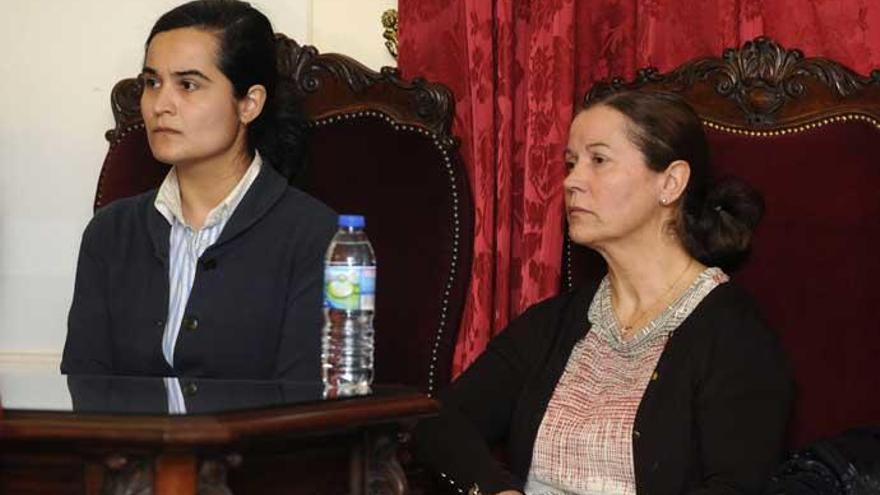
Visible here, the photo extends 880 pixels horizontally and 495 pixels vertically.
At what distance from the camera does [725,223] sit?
2596mm

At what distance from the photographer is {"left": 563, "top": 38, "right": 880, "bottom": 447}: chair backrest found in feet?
8.26

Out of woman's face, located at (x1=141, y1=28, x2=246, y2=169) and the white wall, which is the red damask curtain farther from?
the white wall

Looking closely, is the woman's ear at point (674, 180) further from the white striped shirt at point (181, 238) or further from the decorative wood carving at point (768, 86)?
the white striped shirt at point (181, 238)

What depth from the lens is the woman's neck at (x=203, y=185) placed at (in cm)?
279

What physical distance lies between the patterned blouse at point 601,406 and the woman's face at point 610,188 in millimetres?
141

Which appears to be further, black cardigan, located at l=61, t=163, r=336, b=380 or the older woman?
black cardigan, located at l=61, t=163, r=336, b=380

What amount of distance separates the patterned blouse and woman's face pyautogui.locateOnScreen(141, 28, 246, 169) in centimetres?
80

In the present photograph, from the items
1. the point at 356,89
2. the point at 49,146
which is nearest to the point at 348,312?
the point at 356,89

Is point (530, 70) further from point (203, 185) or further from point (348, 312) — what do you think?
point (348, 312)

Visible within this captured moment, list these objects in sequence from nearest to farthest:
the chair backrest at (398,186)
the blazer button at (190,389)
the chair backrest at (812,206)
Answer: the blazer button at (190,389)
the chair backrest at (812,206)
the chair backrest at (398,186)

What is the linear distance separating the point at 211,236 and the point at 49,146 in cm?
99

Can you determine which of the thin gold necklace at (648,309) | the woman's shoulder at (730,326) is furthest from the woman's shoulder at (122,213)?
the woman's shoulder at (730,326)

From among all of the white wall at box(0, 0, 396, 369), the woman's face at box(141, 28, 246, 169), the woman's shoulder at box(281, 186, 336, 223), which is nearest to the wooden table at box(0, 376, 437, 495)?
the woman's shoulder at box(281, 186, 336, 223)

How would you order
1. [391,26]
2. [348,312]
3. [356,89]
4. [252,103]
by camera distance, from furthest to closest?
[391,26] → [356,89] → [252,103] → [348,312]
